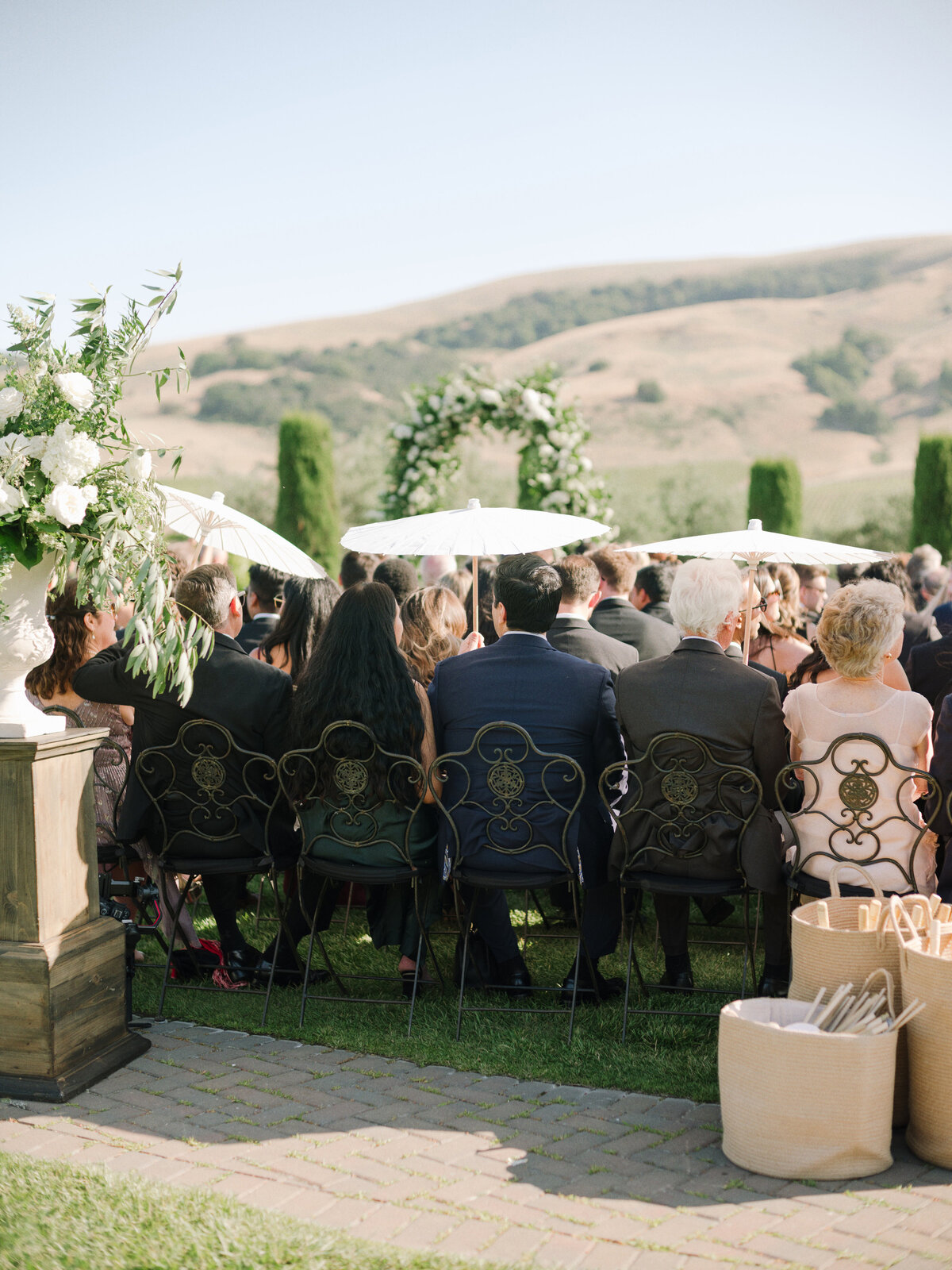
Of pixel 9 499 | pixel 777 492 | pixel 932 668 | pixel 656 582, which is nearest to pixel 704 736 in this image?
pixel 932 668

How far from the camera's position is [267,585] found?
6418 millimetres

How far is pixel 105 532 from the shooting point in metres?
3.56

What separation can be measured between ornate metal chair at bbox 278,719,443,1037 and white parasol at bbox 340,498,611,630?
1082mm

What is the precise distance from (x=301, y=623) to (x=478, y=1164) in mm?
2705

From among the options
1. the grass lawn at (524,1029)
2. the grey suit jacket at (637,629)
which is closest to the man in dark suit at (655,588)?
the grey suit jacket at (637,629)

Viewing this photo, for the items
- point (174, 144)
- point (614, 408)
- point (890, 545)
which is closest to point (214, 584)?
point (890, 545)

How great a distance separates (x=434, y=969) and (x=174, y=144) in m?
59.9

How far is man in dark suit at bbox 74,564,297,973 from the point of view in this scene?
175 inches

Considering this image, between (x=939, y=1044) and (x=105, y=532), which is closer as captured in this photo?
(x=939, y=1044)

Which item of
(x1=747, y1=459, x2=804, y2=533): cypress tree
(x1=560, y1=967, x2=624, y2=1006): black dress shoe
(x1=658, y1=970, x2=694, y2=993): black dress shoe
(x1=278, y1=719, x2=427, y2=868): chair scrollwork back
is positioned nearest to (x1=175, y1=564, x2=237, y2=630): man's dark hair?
(x1=278, y1=719, x2=427, y2=868): chair scrollwork back

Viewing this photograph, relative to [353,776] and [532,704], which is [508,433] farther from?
[353,776]

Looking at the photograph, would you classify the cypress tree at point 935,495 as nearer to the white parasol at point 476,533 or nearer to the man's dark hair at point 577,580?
the man's dark hair at point 577,580

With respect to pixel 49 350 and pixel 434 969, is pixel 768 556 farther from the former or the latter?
pixel 49 350

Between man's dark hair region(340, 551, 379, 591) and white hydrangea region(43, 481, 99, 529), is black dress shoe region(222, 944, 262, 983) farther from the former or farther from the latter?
man's dark hair region(340, 551, 379, 591)
